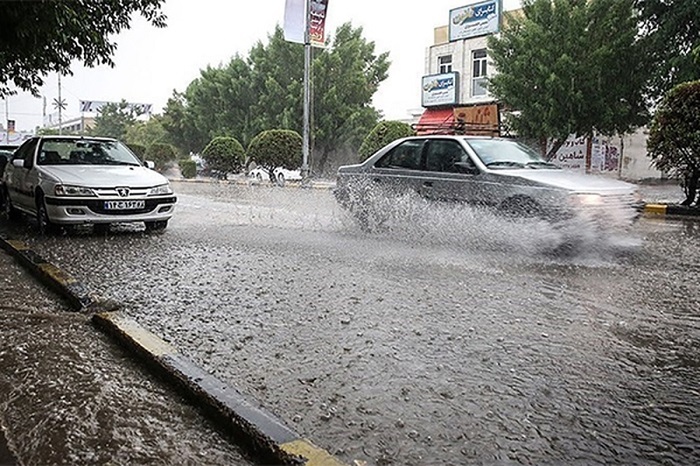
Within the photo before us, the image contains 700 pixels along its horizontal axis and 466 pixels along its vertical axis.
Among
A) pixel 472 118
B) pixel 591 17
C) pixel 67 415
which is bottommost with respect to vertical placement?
pixel 67 415

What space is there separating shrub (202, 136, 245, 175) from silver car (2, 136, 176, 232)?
22.0 metres

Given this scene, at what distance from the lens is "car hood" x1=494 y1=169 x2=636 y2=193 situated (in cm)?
758

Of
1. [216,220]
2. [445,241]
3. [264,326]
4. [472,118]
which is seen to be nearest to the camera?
[264,326]

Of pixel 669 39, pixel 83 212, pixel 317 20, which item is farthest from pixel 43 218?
pixel 669 39

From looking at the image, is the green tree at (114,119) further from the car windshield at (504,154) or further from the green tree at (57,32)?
the car windshield at (504,154)

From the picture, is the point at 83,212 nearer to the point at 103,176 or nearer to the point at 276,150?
the point at 103,176

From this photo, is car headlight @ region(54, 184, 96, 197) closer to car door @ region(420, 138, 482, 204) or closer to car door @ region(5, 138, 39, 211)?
car door @ region(5, 138, 39, 211)

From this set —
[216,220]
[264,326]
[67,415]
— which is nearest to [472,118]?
[216,220]

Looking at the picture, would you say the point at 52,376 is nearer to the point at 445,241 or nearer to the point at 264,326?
the point at 264,326

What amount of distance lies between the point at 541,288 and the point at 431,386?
2.70 metres

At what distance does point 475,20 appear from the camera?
106 feet

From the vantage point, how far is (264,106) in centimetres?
4322

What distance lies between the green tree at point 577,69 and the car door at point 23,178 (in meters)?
18.1

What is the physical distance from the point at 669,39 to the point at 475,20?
37.2ft
